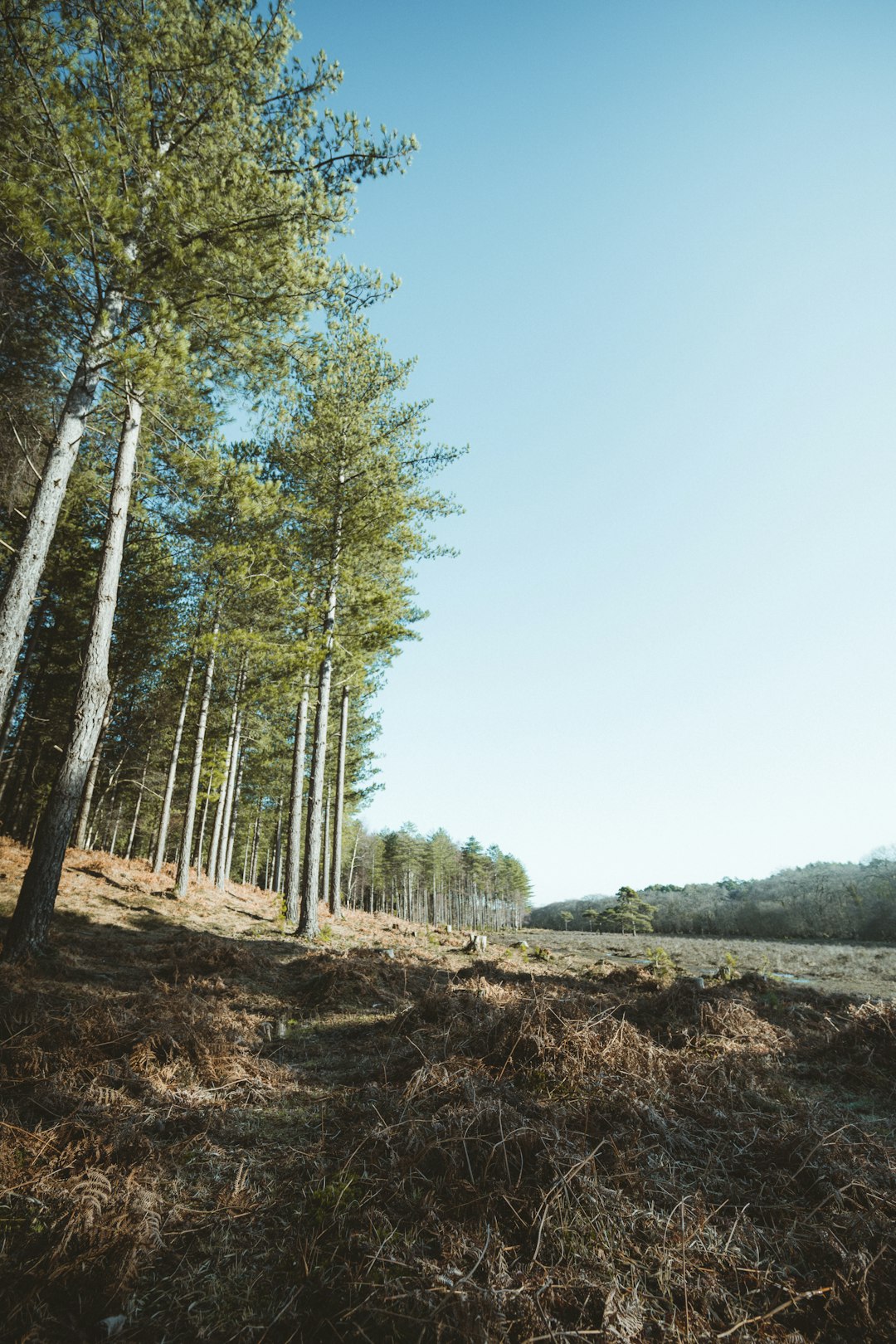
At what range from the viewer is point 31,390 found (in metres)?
11.0

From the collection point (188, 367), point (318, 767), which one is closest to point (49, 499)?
point (188, 367)

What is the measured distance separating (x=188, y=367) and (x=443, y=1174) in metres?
9.62

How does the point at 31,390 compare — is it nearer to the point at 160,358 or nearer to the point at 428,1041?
the point at 160,358

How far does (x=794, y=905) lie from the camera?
4416cm

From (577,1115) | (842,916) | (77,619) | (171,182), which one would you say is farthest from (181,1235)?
(842,916)

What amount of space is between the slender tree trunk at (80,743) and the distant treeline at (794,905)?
4886cm

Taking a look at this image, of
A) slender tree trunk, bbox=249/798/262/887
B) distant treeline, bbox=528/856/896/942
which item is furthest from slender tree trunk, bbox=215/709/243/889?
distant treeline, bbox=528/856/896/942

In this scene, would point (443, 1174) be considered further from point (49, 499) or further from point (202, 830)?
point (202, 830)

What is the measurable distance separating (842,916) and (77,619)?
2067 inches

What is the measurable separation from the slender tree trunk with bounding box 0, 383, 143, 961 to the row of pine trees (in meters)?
0.03

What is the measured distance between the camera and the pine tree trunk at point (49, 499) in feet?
21.9

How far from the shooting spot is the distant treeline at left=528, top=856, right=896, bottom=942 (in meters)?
39.2

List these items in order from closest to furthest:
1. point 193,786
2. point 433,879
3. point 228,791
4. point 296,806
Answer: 1. point 296,806
2. point 193,786
3. point 228,791
4. point 433,879

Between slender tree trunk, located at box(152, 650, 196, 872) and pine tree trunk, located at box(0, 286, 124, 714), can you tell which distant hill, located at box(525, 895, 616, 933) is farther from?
pine tree trunk, located at box(0, 286, 124, 714)
